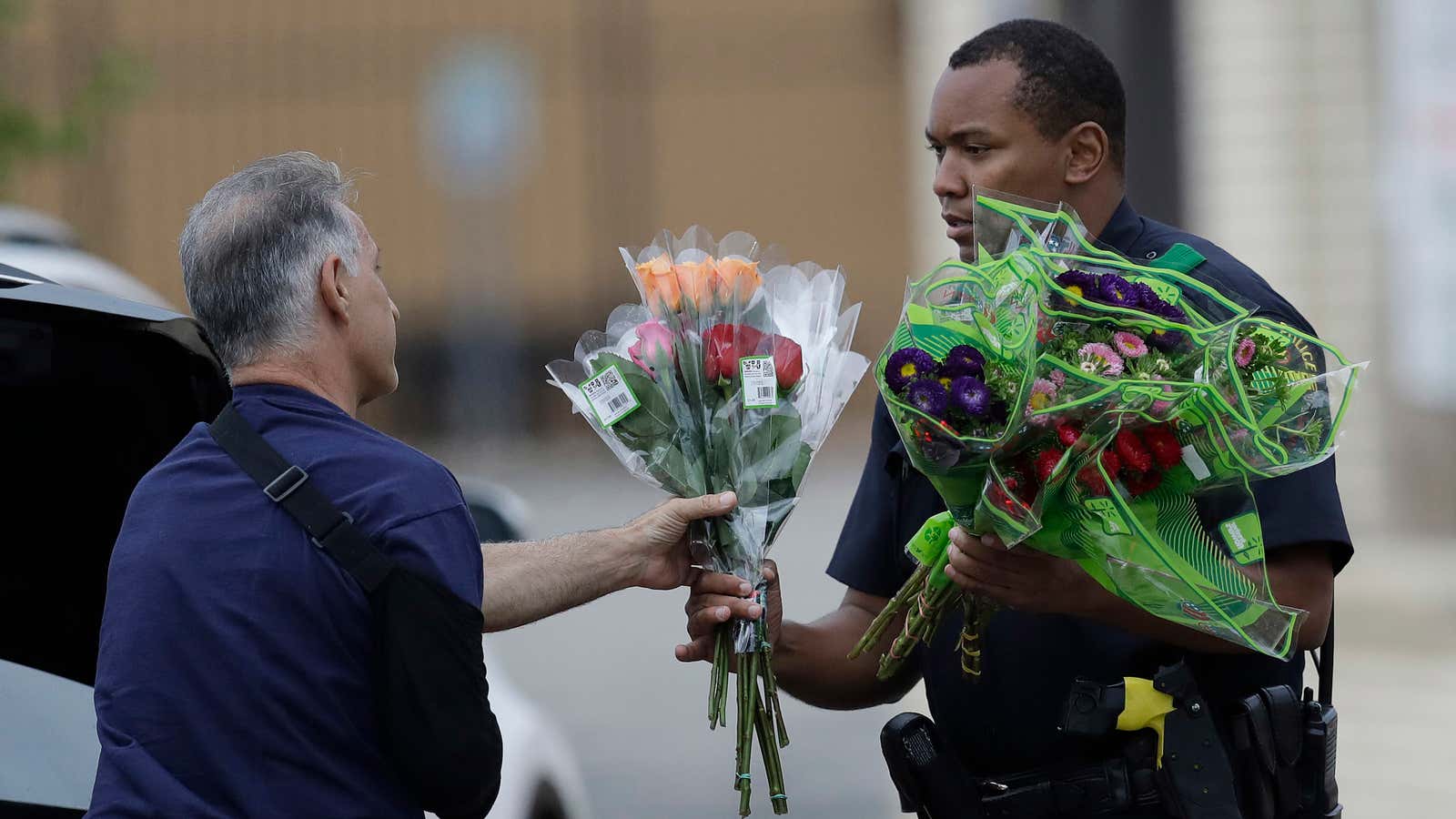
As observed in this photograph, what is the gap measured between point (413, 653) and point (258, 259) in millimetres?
600

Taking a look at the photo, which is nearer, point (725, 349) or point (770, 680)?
point (725, 349)

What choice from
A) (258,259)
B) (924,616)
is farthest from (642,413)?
(258,259)

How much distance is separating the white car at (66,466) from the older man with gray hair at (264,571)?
498 millimetres

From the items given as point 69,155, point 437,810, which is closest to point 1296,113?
point 69,155

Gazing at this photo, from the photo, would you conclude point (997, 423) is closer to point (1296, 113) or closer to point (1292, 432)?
point (1292, 432)

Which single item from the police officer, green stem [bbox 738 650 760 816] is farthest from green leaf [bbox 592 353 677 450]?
green stem [bbox 738 650 760 816]

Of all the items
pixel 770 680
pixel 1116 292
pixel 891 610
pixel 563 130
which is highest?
pixel 1116 292

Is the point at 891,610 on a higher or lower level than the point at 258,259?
lower

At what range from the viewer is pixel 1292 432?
8.59 ft

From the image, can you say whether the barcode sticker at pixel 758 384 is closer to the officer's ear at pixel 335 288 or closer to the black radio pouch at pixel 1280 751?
the officer's ear at pixel 335 288

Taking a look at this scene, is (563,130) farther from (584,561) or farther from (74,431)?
(584,561)

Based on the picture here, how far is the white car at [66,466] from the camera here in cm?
296

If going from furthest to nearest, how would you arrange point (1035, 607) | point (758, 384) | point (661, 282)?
point (661, 282) < point (758, 384) < point (1035, 607)

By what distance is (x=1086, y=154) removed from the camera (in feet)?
10.3
